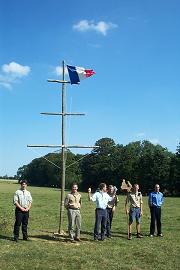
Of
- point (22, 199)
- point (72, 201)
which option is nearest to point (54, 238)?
point (72, 201)

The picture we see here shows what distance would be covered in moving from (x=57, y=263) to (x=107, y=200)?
4.65 m

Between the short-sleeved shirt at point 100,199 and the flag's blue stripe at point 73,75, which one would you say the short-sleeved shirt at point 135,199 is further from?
the flag's blue stripe at point 73,75

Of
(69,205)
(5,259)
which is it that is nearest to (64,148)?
(69,205)

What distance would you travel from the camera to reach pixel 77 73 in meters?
17.7

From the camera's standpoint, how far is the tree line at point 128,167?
3637 inches

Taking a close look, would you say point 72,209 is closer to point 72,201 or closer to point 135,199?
point 72,201

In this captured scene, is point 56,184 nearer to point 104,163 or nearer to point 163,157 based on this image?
point 104,163

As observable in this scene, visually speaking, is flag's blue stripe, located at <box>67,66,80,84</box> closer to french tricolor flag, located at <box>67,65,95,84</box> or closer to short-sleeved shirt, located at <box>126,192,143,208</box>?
french tricolor flag, located at <box>67,65,95,84</box>

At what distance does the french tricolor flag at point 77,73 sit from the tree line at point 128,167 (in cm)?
6612

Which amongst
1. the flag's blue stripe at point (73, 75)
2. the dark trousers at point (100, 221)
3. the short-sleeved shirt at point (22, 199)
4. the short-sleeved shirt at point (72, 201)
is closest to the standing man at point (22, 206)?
the short-sleeved shirt at point (22, 199)

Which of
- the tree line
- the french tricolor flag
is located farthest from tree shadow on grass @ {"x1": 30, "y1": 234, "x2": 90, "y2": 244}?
the tree line

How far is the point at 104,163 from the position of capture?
4158 inches

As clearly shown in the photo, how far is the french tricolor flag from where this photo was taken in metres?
17.6

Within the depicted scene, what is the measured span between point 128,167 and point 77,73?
275 ft
